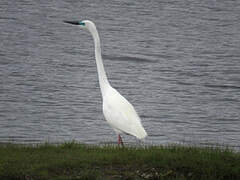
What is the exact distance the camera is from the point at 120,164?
833 centimetres

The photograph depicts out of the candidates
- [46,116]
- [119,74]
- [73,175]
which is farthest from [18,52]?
[73,175]

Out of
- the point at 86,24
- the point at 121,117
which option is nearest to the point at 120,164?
the point at 121,117

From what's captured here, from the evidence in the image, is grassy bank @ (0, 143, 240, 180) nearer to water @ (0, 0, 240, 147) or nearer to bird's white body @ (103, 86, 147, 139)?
bird's white body @ (103, 86, 147, 139)

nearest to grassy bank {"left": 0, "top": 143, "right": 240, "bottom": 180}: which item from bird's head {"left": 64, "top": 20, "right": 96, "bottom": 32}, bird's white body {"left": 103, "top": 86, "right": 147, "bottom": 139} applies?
bird's white body {"left": 103, "top": 86, "right": 147, "bottom": 139}

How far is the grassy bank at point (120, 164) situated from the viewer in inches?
311

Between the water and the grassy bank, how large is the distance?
17.7 feet

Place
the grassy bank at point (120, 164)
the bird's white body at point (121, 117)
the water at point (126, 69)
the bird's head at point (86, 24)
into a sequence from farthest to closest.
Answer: the water at point (126, 69) → the bird's head at point (86, 24) → the bird's white body at point (121, 117) → the grassy bank at point (120, 164)

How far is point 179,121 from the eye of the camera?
1702 centimetres

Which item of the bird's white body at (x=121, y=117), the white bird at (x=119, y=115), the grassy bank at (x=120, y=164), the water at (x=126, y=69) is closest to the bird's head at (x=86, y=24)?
the white bird at (x=119, y=115)

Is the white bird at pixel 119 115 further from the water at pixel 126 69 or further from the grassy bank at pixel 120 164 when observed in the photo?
the water at pixel 126 69

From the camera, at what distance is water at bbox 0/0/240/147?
16067mm

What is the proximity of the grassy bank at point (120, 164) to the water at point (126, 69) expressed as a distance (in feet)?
17.7

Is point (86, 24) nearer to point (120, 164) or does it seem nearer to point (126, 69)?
point (120, 164)

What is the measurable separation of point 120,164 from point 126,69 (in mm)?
14988
